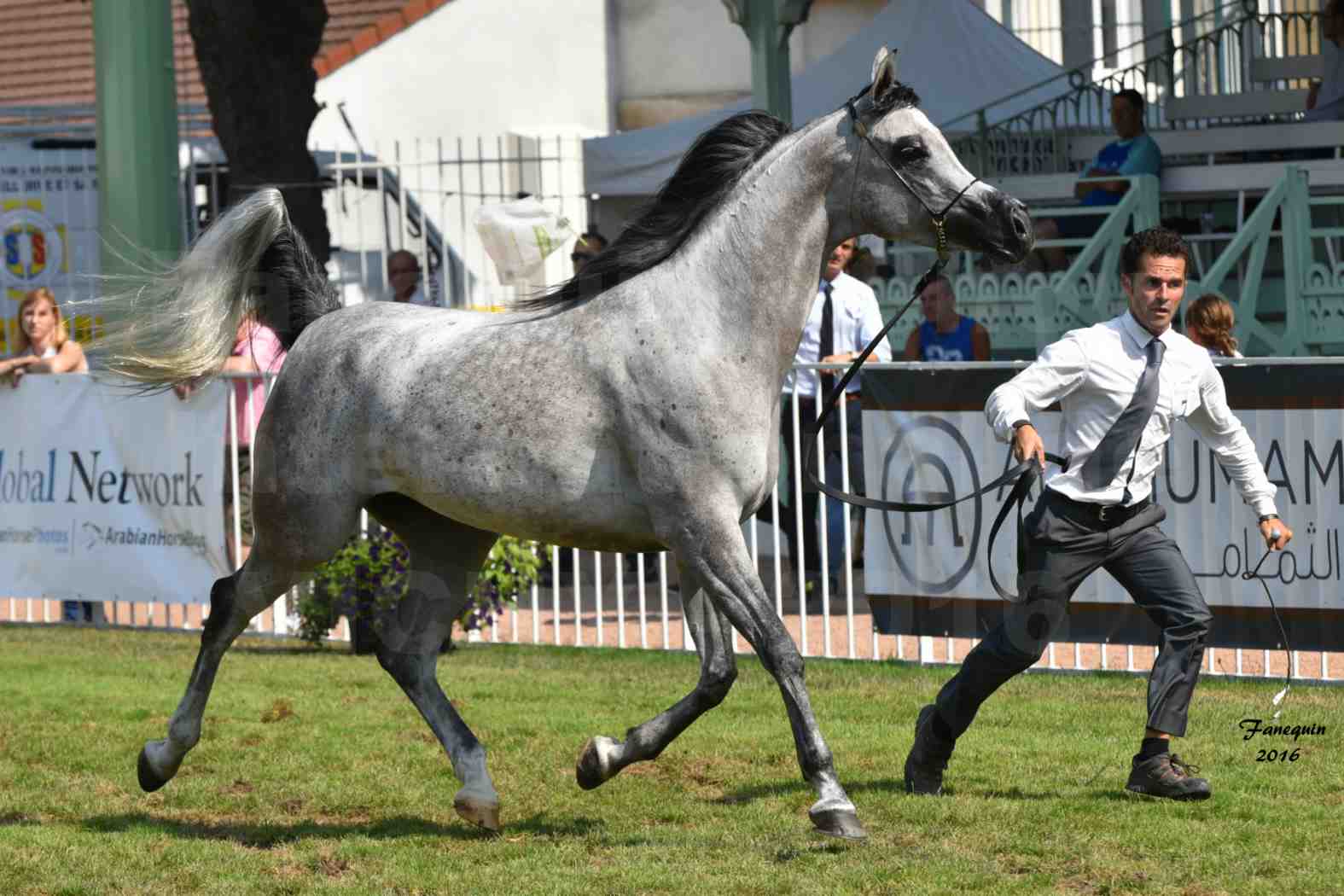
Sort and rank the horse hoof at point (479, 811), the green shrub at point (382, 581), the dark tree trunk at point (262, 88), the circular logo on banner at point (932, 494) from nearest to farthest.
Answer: the horse hoof at point (479, 811), the circular logo on banner at point (932, 494), the green shrub at point (382, 581), the dark tree trunk at point (262, 88)

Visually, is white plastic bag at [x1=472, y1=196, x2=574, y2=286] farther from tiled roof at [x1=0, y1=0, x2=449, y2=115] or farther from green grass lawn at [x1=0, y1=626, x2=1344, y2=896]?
tiled roof at [x1=0, y1=0, x2=449, y2=115]

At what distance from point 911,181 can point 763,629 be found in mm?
1422

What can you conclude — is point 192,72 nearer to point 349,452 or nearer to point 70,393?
point 70,393

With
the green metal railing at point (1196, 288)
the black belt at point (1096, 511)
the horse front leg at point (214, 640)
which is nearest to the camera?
the black belt at point (1096, 511)

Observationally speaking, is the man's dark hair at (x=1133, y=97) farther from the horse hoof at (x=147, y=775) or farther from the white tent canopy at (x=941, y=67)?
the horse hoof at (x=147, y=775)

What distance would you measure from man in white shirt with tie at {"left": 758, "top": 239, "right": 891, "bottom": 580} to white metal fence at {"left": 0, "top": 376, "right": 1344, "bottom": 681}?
107 mm

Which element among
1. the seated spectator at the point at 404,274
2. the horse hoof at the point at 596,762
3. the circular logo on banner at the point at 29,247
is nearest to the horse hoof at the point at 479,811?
the horse hoof at the point at 596,762

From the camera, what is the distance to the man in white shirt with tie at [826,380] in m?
10.5

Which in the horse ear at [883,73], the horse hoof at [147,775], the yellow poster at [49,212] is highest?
the yellow poster at [49,212]

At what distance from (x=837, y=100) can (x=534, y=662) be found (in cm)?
914

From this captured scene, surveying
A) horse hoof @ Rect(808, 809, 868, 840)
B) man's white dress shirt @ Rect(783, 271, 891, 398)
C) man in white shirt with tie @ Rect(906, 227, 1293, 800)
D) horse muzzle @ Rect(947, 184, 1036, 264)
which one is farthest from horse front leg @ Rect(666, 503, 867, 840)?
man's white dress shirt @ Rect(783, 271, 891, 398)

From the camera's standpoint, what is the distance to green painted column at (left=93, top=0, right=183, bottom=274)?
12289mm

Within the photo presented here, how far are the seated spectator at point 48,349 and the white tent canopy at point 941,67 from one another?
663 centimetres

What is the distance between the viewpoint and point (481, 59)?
89.0 feet
